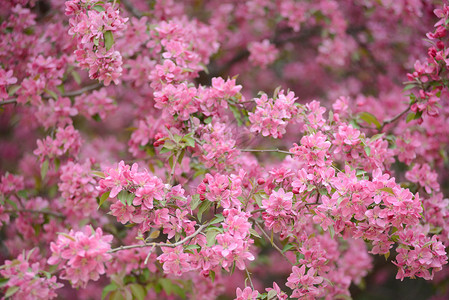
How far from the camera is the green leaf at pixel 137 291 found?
1.89 metres

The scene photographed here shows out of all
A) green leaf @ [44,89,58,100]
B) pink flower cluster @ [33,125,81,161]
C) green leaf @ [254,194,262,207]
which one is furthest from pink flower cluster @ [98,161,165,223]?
green leaf @ [44,89,58,100]

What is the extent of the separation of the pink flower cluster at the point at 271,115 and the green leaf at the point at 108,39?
0.64 metres

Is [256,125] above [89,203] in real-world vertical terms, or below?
above

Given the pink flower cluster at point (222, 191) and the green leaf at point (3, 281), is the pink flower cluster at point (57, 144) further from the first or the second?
the pink flower cluster at point (222, 191)

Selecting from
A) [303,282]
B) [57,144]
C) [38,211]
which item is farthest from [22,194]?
[303,282]

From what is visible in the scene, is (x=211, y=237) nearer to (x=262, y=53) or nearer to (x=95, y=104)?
(x=95, y=104)

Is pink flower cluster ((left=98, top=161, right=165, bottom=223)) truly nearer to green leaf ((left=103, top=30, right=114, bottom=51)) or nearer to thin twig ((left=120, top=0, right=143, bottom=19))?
green leaf ((left=103, top=30, right=114, bottom=51))

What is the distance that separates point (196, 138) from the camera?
5.78 ft

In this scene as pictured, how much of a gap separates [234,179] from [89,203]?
0.88m

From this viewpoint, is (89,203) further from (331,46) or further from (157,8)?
(331,46)

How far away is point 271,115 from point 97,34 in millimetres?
785

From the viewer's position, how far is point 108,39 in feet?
5.34

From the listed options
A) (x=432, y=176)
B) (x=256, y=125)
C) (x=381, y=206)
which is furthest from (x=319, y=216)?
(x=432, y=176)

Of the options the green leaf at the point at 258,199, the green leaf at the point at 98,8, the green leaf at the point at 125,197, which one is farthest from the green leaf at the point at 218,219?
the green leaf at the point at 98,8
